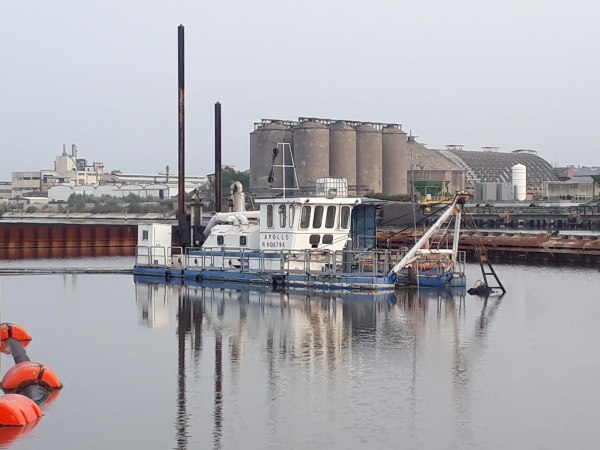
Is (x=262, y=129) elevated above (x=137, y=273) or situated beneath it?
elevated above

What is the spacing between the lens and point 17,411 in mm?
18469

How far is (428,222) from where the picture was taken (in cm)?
8756

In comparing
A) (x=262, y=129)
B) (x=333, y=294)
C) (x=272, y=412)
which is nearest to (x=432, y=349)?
(x=272, y=412)

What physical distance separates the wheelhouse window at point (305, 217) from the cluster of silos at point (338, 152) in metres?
61.3

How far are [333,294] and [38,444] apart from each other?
20.2 meters

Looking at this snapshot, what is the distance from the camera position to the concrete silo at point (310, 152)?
354 feet

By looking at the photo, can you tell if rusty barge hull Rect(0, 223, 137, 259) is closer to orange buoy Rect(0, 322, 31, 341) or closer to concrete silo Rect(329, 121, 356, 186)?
concrete silo Rect(329, 121, 356, 186)

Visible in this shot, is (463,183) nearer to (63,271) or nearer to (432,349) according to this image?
(63,271)

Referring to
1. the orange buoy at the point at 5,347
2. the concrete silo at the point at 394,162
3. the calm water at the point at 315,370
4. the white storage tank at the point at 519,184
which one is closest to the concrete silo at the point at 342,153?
the concrete silo at the point at 394,162

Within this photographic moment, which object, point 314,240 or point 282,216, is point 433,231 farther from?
point 282,216

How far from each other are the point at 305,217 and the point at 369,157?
75.6m

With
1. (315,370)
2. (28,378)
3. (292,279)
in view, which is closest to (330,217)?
(292,279)

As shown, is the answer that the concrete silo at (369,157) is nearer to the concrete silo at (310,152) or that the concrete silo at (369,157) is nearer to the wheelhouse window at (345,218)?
the concrete silo at (310,152)

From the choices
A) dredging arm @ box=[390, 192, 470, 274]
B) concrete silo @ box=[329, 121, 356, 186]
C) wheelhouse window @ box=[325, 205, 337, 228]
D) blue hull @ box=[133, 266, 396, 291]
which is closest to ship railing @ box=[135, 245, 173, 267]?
blue hull @ box=[133, 266, 396, 291]
